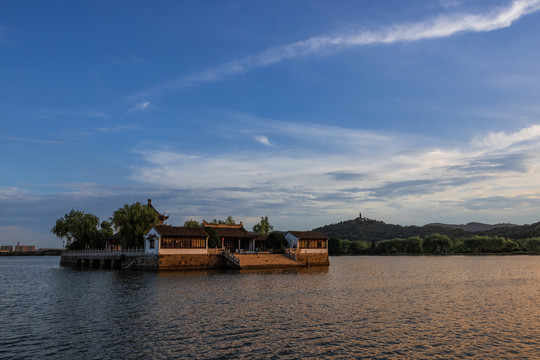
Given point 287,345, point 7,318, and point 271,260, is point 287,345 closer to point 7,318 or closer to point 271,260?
point 7,318

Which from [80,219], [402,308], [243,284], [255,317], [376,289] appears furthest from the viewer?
[80,219]

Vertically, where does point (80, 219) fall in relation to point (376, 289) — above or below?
above

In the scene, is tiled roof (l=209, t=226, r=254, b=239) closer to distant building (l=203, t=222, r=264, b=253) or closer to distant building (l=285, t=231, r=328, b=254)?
distant building (l=203, t=222, r=264, b=253)

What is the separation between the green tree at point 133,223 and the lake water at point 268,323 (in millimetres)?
33663

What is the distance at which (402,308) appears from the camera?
3553cm

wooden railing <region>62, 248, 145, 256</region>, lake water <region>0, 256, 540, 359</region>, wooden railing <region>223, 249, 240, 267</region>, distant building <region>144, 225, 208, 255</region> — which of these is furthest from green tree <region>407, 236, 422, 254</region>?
lake water <region>0, 256, 540, 359</region>

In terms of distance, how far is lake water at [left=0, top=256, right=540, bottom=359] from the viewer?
22469 millimetres

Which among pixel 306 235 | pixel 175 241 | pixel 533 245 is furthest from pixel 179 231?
pixel 533 245

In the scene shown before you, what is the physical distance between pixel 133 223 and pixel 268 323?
61.1m

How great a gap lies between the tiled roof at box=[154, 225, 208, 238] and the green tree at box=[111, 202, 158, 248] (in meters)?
7.20

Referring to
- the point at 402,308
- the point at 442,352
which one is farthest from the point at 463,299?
the point at 442,352

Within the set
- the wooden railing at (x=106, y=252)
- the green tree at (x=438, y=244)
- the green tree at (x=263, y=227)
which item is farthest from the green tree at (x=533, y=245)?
the wooden railing at (x=106, y=252)

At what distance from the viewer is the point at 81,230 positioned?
101312 millimetres

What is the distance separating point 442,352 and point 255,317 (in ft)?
45.3
